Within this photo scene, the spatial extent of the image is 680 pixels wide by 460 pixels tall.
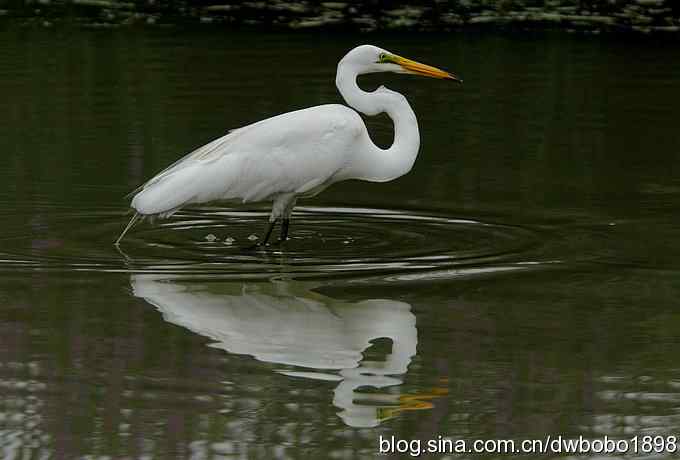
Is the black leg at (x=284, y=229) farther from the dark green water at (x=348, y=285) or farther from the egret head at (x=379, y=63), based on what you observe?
the egret head at (x=379, y=63)

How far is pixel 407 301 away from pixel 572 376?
1.49m

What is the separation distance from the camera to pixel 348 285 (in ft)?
26.8

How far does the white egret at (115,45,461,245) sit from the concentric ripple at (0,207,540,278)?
260 millimetres

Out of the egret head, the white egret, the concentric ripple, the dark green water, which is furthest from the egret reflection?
the egret head

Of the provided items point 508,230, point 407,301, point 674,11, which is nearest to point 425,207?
point 508,230

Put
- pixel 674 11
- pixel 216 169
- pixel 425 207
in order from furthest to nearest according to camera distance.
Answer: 1. pixel 674 11
2. pixel 425 207
3. pixel 216 169

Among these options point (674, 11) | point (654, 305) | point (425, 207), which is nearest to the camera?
point (654, 305)

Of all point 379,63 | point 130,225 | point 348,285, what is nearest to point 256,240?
point 130,225

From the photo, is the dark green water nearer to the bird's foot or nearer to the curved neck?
the bird's foot

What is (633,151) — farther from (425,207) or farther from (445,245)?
(445,245)

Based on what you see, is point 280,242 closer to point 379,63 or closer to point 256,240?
point 256,240

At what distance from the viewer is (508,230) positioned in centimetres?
962

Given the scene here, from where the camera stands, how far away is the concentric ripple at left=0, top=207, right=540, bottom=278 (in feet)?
28.3

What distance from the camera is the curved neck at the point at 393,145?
9281mm
